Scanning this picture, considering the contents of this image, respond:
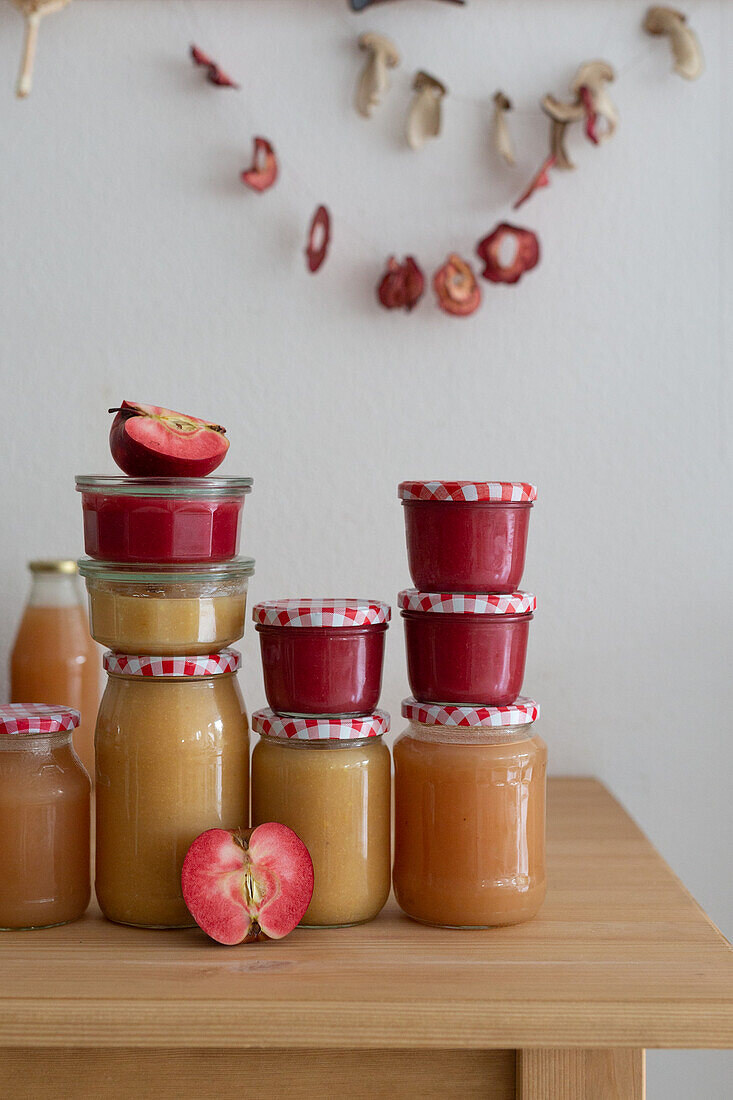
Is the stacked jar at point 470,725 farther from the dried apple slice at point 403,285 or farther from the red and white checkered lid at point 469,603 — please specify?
the dried apple slice at point 403,285

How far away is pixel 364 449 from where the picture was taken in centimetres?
125

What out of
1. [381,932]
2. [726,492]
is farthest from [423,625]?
[726,492]

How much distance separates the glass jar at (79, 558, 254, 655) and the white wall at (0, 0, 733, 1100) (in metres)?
0.48

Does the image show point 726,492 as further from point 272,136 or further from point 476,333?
point 272,136

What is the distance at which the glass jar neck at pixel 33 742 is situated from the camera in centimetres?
76

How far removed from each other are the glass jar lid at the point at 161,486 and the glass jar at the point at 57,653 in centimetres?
39

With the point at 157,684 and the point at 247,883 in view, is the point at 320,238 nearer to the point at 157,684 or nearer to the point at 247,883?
the point at 157,684

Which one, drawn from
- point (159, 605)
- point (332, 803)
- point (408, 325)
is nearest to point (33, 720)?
point (159, 605)

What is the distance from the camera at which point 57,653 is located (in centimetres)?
111

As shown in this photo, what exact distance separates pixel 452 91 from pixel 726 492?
22.8 inches

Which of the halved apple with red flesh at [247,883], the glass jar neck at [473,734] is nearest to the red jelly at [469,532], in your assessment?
the glass jar neck at [473,734]

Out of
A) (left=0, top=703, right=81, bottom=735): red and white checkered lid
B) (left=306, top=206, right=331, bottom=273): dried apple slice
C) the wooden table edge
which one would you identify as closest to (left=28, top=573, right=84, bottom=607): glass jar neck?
(left=0, top=703, right=81, bottom=735): red and white checkered lid

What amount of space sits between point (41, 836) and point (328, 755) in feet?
0.71

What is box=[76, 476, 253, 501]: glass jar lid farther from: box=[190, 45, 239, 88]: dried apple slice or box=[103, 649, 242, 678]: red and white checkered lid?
box=[190, 45, 239, 88]: dried apple slice
